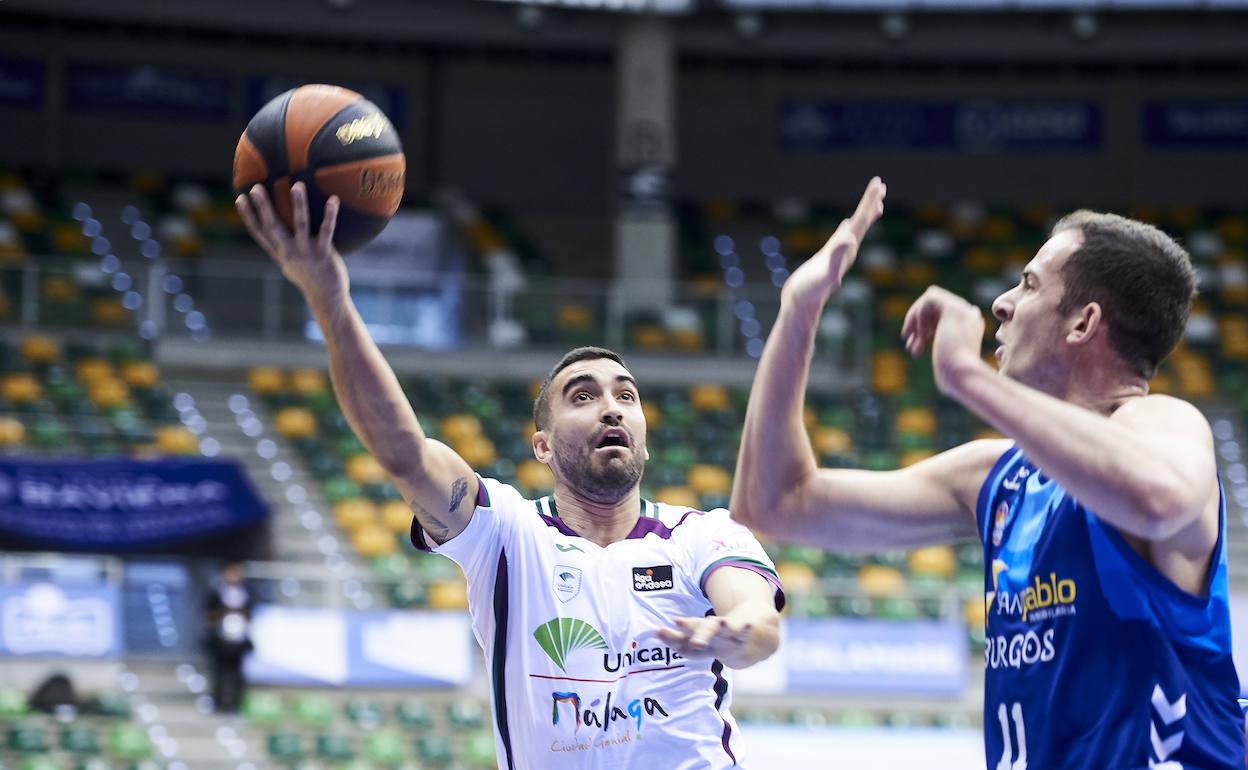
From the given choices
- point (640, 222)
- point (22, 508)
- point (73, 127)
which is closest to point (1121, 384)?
point (22, 508)

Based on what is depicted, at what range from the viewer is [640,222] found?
82.7ft

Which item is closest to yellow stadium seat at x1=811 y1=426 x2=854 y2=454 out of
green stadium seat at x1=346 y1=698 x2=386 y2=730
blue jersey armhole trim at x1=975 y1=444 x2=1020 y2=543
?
green stadium seat at x1=346 y1=698 x2=386 y2=730

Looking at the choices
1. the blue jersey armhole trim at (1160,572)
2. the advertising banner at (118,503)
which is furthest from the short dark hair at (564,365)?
the advertising banner at (118,503)

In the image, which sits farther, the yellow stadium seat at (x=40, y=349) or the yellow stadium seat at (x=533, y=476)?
the yellow stadium seat at (x=40, y=349)

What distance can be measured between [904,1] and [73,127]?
13.9 meters

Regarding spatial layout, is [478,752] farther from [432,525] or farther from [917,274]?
[917,274]

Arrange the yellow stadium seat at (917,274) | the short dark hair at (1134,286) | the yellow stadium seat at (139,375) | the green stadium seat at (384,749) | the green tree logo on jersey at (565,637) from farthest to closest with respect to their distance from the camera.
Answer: the yellow stadium seat at (917,274) → the yellow stadium seat at (139,375) → the green stadium seat at (384,749) → the green tree logo on jersey at (565,637) → the short dark hair at (1134,286)

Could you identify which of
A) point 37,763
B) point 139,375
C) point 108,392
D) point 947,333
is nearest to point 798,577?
point 37,763

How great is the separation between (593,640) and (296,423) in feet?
54.9

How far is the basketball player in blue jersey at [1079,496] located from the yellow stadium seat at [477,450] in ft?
53.7

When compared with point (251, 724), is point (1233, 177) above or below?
above

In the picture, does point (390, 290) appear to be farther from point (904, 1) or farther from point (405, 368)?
point (904, 1)

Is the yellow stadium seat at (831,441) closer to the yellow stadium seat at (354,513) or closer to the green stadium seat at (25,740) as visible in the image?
the yellow stadium seat at (354,513)

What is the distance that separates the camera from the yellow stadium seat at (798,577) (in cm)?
1634
